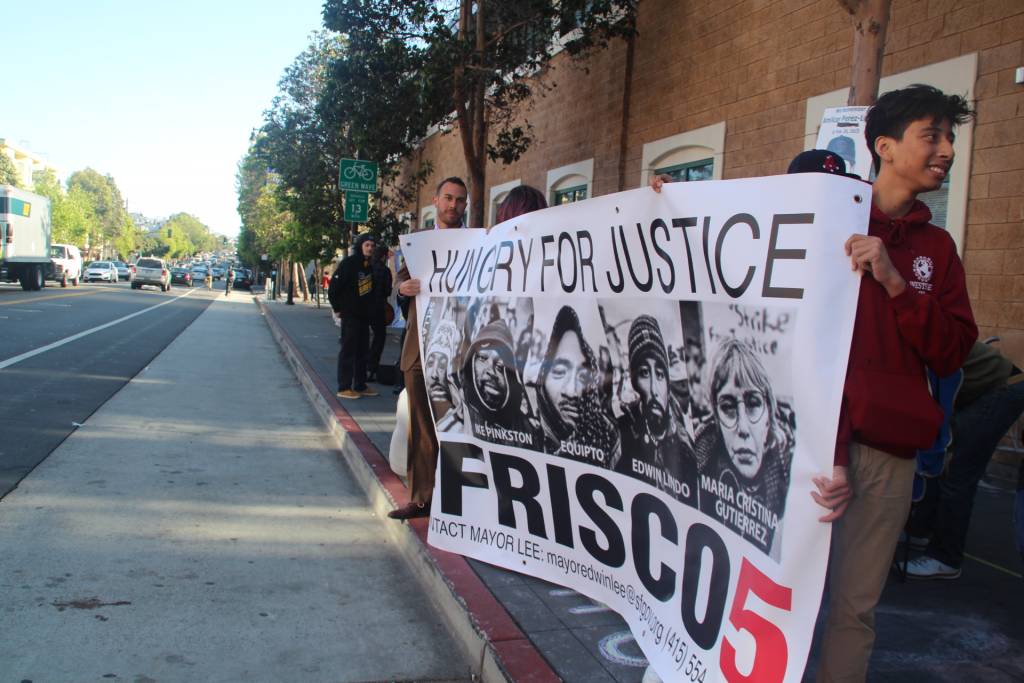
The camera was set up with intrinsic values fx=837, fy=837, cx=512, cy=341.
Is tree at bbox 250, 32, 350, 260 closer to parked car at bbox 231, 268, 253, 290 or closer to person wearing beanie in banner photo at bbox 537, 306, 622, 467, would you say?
person wearing beanie in banner photo at bbox 537, 306, 622, 467

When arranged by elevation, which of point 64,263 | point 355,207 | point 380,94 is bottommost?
point 64,263

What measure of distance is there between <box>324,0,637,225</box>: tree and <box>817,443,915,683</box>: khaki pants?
363 inches

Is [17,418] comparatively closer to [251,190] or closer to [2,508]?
[2,508]

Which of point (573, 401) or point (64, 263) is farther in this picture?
point (64, 263)

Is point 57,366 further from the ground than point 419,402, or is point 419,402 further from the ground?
point 419,402

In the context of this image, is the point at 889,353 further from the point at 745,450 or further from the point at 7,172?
the point at 7,172

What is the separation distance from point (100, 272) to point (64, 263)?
18656 millimetres

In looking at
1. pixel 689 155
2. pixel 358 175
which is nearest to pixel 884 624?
pixel 689 155

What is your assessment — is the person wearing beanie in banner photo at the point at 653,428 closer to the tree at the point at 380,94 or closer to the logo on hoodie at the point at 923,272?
the logo on hoodie at the point at 923,272

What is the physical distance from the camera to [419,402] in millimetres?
4824

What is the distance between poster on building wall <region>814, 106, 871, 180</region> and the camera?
4.55 metres

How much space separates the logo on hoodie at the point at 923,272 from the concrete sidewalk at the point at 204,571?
230cm

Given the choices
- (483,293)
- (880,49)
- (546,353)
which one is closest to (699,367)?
(546,353)

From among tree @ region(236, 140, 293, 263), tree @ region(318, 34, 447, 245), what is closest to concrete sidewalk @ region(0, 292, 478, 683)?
tree @ region(318, 34, 447, 245)
